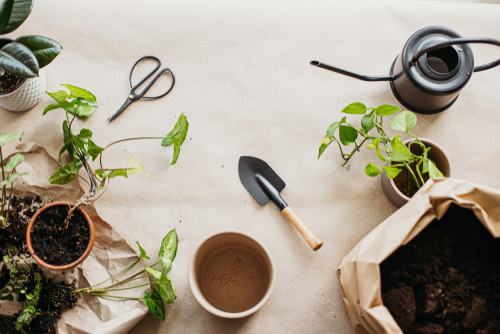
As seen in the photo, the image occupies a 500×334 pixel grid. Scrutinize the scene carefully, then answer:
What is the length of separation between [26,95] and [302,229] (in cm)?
92

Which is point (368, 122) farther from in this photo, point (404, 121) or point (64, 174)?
point (64, 174)

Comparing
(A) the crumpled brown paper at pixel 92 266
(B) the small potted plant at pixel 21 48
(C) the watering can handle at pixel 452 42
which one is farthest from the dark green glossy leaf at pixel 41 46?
(C) the watering can handle at pixel 452 42

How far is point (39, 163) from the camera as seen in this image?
0.95m

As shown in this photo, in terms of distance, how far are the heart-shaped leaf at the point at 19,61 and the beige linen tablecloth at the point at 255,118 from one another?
366mm

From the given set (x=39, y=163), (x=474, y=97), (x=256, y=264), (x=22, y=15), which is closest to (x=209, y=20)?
(x=22, y=15)

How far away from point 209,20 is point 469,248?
1.01 m

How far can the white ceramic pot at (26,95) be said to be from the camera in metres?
0.96

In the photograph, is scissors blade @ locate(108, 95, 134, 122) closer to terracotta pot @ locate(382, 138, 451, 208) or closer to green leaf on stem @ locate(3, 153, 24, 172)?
green leaf on stem @ locate(3, 153, 24, 172)

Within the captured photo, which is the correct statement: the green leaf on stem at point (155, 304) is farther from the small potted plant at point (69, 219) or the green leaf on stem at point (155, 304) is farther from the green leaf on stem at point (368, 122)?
the green leaf on stem at point (368, 122)

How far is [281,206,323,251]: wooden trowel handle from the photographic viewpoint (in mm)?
929

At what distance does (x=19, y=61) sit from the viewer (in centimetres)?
71

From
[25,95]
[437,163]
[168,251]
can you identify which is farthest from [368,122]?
[25,95]

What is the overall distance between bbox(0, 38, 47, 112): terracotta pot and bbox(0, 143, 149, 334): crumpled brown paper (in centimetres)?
15

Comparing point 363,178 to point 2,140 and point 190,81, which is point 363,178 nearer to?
point 190,81
